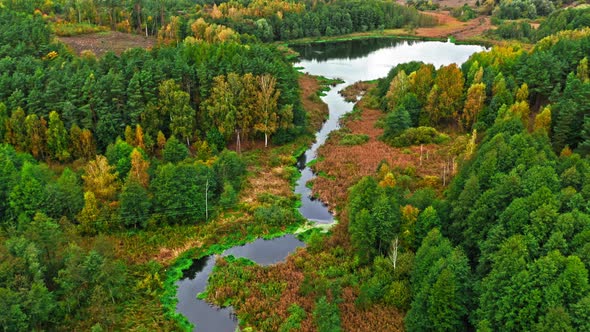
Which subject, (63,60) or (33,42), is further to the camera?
(33,42)

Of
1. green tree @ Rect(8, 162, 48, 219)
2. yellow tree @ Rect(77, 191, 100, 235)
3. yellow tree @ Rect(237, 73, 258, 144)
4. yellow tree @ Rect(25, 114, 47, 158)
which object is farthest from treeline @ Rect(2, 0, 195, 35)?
yellow tree @ Rect(77, 191, 100, 235)

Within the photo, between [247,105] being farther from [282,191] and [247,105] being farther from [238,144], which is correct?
[282,191]

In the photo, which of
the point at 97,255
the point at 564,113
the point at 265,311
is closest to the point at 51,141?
the point at 97,255

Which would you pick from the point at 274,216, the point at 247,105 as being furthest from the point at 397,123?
the point at 274,216

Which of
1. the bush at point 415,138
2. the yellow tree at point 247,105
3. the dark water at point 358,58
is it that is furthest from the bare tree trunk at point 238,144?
the bush at point 415,138

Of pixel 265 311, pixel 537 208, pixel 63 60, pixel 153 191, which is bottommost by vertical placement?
pixel 265 311

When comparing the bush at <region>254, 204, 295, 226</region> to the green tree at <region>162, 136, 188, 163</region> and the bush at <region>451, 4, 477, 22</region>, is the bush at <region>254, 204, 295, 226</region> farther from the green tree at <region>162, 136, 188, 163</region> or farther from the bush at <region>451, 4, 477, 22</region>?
the bush at <region>451, 4, 477, 22</region>

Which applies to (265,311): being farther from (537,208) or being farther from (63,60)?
(63,60)
